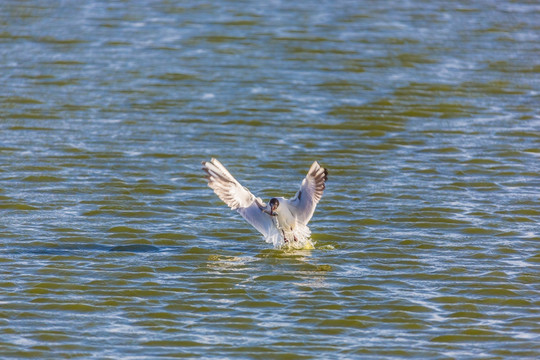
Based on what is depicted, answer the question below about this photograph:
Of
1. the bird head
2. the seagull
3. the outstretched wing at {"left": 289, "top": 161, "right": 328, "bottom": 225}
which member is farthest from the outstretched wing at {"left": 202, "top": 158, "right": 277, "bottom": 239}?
the outstretched wing at {"left": 289, "top": 161, "right": 328, "bottom": 225}

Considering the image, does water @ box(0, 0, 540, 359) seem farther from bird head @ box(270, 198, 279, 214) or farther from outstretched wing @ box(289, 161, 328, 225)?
bird head @ box(270, 198, 279, 214)

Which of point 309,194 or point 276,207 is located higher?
point 309,194

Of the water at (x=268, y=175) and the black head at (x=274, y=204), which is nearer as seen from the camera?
the water at (x=268, y=175)

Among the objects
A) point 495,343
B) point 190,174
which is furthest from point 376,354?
point 190,174

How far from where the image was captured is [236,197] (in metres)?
10.5

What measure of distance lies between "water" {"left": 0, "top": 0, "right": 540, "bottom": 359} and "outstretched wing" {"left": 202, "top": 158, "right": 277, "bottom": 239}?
311 millimetres

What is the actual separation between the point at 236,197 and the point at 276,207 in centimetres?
39

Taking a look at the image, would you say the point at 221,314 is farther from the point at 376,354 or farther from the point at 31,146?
the point at 31,146

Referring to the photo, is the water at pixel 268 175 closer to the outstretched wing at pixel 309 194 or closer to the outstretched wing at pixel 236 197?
the outstretched wing at pixel 236 197

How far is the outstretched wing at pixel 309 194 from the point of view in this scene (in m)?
10.2

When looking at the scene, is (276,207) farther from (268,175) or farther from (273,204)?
(268,175)

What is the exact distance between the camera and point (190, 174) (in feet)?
42.7

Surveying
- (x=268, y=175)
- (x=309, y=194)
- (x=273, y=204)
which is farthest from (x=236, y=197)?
(x=268, y=175)

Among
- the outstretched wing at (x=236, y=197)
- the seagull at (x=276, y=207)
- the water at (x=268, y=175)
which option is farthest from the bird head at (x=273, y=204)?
the water at (x=268, y=175)
